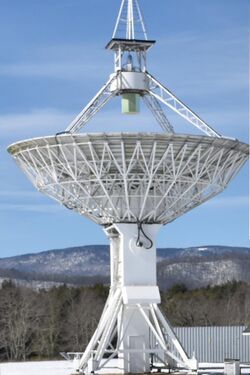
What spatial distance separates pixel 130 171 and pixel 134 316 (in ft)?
24.8

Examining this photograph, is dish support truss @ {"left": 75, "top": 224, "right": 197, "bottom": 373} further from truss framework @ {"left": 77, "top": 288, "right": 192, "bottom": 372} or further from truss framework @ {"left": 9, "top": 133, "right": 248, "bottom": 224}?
truss framework @ {"left": 9, "top": 133, "right": 248, "bottom": 224}

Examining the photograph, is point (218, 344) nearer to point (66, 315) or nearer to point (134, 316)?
point (134, 316)

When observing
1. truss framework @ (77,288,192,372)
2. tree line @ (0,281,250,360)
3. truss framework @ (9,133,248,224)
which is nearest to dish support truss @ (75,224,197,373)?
truss framework @ (77,288,192,372)

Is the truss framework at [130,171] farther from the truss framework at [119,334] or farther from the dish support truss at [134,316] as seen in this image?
the truss framework at [119,334]

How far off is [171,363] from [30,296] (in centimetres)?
6153

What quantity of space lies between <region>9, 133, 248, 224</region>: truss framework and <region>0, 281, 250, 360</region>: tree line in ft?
140

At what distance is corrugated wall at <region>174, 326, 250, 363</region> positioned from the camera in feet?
257

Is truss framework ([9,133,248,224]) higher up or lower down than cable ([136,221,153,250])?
higher up

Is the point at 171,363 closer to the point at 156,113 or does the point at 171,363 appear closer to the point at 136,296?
the point at 136,296

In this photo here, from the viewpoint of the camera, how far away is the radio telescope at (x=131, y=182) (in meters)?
50.8

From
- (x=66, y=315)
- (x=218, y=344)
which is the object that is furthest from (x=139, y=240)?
(x=66, y=315)

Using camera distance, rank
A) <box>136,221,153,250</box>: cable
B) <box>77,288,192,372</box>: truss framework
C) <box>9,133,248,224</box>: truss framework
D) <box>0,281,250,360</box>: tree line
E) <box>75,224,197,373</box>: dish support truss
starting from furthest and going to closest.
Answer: <box>0,281,250,360</box>: tree line, <box>136,221,153,250</box>: cable, <box>75,224,197,373</box>: dish support truss, <box>77,288,192,372</box>: truss framework, <box>9,133,248,224</box>: truss framework

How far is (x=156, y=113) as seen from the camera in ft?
181

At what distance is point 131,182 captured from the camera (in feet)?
171
